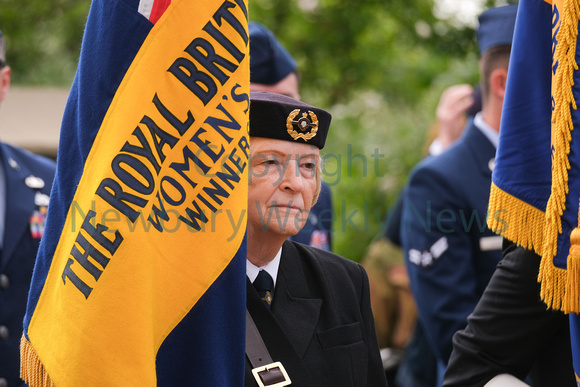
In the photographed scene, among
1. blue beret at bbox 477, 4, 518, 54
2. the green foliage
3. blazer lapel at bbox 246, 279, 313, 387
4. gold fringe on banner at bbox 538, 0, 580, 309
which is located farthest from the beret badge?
the green foliage

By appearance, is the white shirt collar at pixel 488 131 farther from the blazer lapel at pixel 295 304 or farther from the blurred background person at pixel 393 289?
the blazer lapel at pixel 295 304

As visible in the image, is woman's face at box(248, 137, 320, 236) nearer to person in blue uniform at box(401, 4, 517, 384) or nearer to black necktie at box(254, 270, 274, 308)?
black necktie at box(254, 270, 274, 308)

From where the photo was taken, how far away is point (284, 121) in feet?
8.70

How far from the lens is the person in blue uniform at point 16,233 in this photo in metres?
3.45

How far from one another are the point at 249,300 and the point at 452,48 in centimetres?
524

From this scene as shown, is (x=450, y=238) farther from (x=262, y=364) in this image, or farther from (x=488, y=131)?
(x=262, y=364)

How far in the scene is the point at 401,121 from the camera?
8.35 meters

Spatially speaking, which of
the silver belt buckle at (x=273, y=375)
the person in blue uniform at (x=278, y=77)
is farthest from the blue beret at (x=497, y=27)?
the silver belt buckle at (x=273, y=375)

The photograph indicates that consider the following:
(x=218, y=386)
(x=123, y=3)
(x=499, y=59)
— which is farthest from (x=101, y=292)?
(x=499, y=59)

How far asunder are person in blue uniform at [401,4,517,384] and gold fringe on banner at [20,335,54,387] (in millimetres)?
2352

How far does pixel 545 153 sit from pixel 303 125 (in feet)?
2.47

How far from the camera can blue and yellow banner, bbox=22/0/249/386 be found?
2.12m

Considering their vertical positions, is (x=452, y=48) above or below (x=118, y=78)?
above

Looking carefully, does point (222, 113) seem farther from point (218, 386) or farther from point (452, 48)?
point (452, 48)
